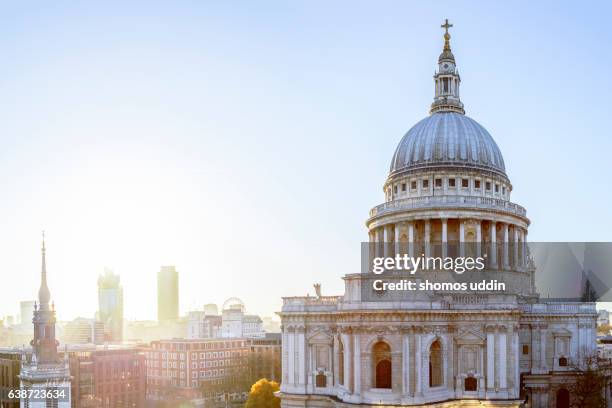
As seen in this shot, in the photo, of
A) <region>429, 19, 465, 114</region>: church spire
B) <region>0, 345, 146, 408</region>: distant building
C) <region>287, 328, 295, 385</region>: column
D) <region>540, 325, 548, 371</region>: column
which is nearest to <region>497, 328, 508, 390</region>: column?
<region>540, 325, 548, 371</region>: column

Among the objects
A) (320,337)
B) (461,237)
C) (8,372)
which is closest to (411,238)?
(461,237)

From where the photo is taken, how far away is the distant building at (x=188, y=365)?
14881 cm

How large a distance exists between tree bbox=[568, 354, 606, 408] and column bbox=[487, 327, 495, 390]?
1119cm

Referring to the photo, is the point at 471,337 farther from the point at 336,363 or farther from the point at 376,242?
the point at 376,242

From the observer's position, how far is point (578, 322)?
74438 mm

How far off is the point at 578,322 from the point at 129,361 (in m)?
78.3

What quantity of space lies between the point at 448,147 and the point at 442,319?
88.7 ft

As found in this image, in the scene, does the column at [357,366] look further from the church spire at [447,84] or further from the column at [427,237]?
the church spire at [447,84]

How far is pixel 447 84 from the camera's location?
3639 inches

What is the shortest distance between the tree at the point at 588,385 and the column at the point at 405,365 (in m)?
18.8

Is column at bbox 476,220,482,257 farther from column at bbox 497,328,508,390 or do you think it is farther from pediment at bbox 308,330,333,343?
pediment at bbox 308,330,333,343

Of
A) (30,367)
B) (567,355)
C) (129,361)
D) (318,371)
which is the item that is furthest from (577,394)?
(129,361)

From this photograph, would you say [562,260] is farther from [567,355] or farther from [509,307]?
[509,307]

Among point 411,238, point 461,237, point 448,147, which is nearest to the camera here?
point 461,237
